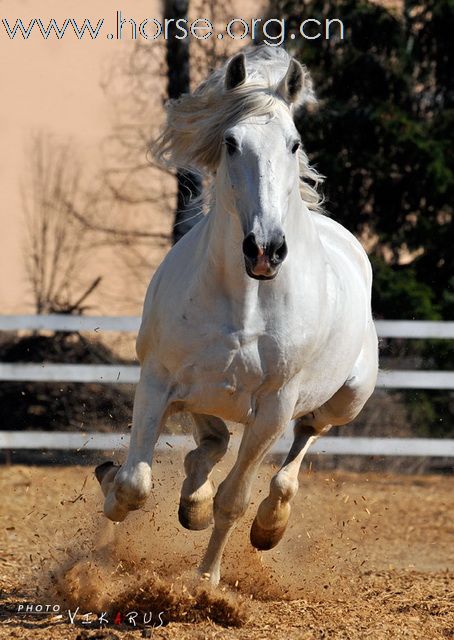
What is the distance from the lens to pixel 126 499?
4.06m

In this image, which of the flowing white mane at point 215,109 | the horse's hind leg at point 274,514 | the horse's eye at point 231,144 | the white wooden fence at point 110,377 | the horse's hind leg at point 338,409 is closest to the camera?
the horse's eye at point 231,144

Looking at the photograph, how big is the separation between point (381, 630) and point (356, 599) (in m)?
0.60

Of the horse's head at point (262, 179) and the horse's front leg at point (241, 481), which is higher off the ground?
the horse's head at point (262, 179)

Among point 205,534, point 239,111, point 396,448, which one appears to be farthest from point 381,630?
point 396,448

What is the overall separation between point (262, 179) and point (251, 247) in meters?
0.25

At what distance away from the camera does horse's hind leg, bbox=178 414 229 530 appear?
4.29 m

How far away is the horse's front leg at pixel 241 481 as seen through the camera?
13.2 feet

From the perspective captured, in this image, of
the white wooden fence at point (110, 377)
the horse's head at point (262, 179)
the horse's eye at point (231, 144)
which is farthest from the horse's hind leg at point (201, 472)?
the white wooden fence at point (110, 377)

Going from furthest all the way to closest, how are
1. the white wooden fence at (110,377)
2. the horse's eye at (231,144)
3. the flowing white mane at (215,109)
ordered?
the white wooden fence at (110,377)
the flowing white mane at (215,109)
the horse's eye at (231,144)

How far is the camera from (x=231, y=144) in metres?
3.56

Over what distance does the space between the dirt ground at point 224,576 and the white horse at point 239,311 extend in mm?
316

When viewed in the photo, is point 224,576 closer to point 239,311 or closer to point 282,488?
point 282,488

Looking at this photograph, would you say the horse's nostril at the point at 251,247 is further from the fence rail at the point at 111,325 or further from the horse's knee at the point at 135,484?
the fence rail at the point at 111,325

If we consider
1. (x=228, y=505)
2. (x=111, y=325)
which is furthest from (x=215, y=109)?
(x=111, y=325)
